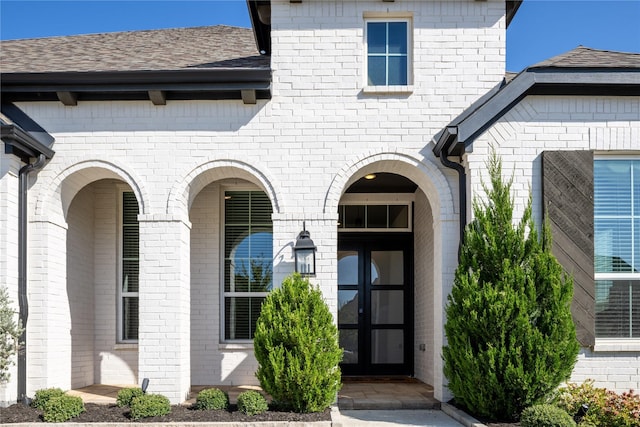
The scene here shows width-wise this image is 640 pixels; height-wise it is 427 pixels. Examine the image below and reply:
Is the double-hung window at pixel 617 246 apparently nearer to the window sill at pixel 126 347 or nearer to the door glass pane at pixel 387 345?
the door glass pane at pixel 387 345

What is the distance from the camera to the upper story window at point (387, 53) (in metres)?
9.58

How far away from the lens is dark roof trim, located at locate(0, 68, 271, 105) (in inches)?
355

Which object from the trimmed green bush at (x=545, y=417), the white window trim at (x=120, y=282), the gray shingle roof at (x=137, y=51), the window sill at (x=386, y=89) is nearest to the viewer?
the trimmed green bush at (x=545, y=417)

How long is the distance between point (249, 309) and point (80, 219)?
10.0 ft

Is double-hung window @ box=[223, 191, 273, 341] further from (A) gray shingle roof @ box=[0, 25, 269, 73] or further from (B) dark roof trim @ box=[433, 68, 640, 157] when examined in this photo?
(B) dark roof trim @ box=[433, 68, 640, 157]

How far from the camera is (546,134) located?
29.1ft

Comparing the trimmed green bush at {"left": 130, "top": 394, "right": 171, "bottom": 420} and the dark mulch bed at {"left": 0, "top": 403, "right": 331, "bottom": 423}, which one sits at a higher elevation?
the trimmed green bush at {"left": 130, "top": 394, "right": 171, "bottom": 420}

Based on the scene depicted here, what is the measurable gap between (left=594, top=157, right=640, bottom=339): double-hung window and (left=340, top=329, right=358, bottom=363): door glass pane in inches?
181

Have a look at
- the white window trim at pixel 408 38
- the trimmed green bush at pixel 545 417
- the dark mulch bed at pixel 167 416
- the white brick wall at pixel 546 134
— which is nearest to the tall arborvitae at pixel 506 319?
the trimmed green bush at pixel 545 417

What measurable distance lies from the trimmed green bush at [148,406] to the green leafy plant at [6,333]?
1552 mm

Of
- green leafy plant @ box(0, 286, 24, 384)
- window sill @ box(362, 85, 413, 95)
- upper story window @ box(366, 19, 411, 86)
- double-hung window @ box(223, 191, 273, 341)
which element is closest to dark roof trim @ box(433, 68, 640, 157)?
window sill @ box(362, 85, 413, 95)

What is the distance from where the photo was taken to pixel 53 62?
10008 millimetres

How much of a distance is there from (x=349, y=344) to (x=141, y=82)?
593 centimetres

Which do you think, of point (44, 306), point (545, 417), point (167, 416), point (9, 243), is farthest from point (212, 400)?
point (545, 417)
